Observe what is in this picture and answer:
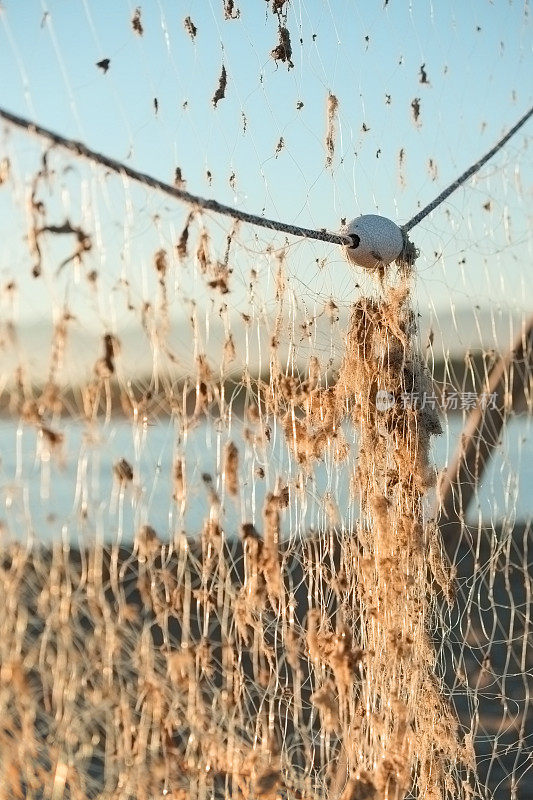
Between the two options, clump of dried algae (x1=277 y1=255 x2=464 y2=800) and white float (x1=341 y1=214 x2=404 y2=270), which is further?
white float (x1=341 y1=214 x2=404 y2=270)

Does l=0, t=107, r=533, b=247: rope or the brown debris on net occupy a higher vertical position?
l=0, t=107, r=533, b=247: rope

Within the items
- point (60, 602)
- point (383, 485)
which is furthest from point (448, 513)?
point (60, 602)

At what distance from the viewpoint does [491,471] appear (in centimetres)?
321

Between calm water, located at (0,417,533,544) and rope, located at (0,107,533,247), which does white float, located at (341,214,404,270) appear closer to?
rope, located at (0,107,533,247)

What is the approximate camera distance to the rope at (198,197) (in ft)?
6.75

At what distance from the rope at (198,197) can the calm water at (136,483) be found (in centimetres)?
48

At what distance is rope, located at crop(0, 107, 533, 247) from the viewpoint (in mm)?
2059

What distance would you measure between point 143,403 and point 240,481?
342mm

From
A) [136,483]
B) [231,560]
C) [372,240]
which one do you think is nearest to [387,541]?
[231,560]

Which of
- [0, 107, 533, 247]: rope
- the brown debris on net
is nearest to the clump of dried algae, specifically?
the brown debris on net

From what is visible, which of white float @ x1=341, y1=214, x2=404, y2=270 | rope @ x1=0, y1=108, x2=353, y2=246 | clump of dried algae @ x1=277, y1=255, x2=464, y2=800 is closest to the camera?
rope @ x1=0, y1=108, x2=353, y2=246

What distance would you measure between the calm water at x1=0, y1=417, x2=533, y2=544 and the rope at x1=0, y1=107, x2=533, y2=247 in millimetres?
484

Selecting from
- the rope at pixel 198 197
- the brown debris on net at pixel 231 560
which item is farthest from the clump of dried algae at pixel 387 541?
the rope at pixel 198 197

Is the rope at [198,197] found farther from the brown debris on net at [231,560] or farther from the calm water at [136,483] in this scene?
the calm water at [136,483]
